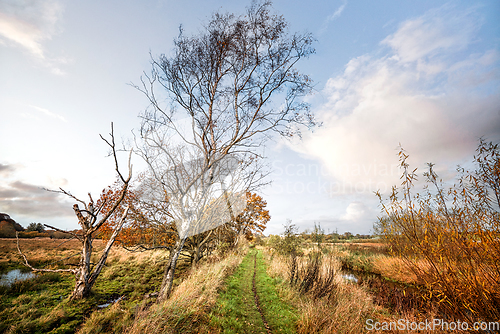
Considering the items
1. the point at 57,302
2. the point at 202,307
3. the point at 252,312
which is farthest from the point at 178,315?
the point at 57,302

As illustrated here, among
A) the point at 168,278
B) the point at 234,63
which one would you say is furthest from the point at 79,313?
the point at 234,63

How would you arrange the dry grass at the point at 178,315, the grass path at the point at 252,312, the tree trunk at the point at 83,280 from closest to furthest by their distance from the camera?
the dry grass at the point at 178,315, the grass path at the point at 252,312, the tree trunk at the point at 83,280

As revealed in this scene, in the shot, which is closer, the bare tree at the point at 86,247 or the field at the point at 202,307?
the field at the point at 202,307

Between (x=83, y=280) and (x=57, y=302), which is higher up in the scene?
(x=83, y=280)

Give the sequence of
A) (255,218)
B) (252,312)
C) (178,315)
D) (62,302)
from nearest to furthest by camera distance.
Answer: (178,315) < (62,302) < (252,312) < (255,218)

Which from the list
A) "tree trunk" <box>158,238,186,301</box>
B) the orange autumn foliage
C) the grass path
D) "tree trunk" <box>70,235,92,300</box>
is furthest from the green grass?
the orange autumn foliage

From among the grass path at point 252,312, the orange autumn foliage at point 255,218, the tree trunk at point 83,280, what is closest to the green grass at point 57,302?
the tree trunk at point 83,280

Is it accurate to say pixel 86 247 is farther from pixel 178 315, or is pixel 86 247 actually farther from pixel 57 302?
pixel 178 315

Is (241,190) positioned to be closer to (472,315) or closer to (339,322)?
(339,322)

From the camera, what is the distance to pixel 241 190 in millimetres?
8469

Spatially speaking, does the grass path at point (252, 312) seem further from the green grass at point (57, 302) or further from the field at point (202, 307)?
the green grass at point (57, 302)

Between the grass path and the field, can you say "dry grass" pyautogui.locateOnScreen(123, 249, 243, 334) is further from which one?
the grass path

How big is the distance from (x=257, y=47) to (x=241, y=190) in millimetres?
6356

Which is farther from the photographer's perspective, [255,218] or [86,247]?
[255,218]
